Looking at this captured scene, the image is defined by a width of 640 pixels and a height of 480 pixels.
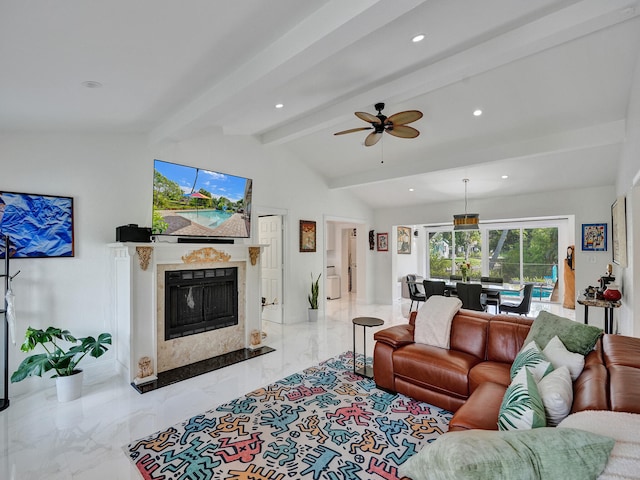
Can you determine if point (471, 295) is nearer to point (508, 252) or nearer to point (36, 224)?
point (508, 252)

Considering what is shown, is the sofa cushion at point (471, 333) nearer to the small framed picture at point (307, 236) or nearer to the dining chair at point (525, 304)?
the dining chair at point (525, 304)

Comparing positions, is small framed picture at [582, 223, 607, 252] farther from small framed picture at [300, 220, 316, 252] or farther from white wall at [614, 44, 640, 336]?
small framed picture at [300, 220, 316, 252]

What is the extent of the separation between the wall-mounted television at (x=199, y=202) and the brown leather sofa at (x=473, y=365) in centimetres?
273

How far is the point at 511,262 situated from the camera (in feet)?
28.5

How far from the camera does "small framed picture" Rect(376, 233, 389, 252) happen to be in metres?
8.02

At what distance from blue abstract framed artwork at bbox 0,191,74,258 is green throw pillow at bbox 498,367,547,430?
403 cm

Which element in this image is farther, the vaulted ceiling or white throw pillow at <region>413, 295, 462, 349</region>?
white throw pillow at <region>413, 295, 462, 349</region>

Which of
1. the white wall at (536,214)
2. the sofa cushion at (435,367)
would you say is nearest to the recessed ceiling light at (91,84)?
the sofa cushion at (435,367)

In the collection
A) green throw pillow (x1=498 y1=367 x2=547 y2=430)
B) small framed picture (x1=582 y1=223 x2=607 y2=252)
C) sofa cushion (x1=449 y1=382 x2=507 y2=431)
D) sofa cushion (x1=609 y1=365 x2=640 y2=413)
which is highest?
small framed picture (x1=582 y1=223 x2=607 y2=252)

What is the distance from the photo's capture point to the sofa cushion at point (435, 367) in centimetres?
270

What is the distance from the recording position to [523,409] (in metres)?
1.42

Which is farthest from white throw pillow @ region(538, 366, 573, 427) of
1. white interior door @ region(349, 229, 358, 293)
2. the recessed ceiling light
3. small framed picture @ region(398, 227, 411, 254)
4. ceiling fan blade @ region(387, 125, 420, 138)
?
white interior door @ region(349, 229, 358, 293)

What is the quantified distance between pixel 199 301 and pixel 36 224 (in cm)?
183

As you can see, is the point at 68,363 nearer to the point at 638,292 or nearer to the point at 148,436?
the point at 148,436
